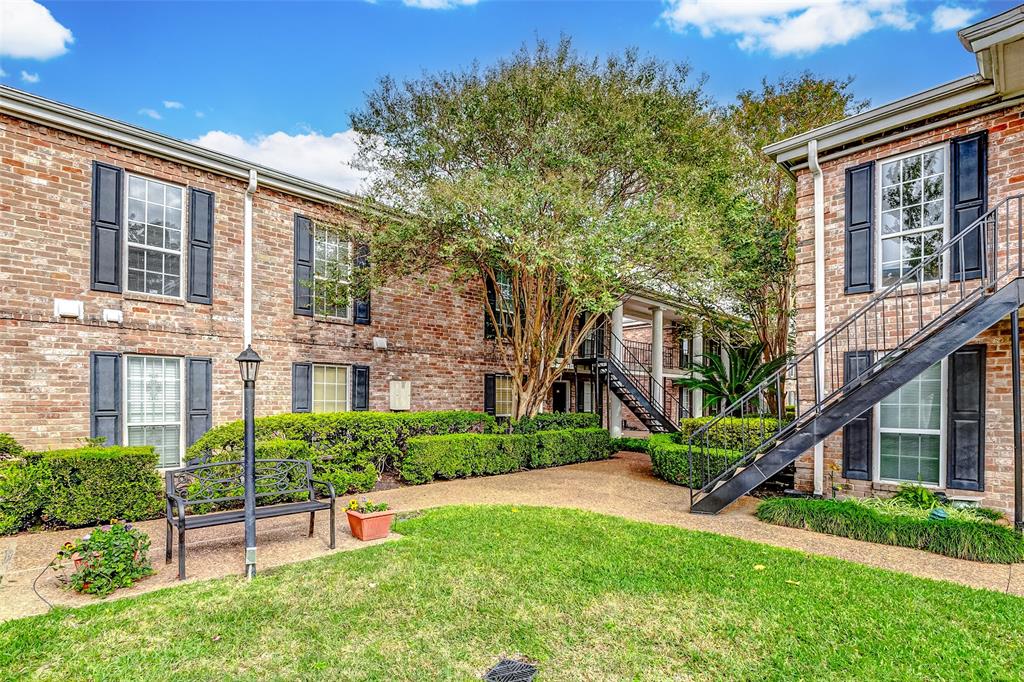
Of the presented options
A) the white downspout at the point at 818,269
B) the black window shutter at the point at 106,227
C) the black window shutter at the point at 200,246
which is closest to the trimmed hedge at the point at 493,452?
the black window shutter at the point at 200,246

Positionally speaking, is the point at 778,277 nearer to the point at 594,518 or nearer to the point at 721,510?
the point at 721,510

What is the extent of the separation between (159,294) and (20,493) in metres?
3.50

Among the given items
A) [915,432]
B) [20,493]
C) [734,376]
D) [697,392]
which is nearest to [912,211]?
[915,432]

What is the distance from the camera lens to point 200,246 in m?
9.34

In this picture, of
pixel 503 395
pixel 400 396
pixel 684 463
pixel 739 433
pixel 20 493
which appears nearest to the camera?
pixel 20 493

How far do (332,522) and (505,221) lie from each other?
18.6 ft

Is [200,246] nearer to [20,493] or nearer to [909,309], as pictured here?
[20,493]

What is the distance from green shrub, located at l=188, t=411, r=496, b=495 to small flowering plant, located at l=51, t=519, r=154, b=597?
304 cm

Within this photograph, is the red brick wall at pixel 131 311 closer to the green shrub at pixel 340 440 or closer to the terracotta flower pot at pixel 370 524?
the green shrub at pixel 340 440

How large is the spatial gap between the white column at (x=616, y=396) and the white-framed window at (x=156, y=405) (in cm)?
1129

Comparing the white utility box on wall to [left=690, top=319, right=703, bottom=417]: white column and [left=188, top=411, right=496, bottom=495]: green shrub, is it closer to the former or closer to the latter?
[left=188, top=411, right=496, bottom=495]: green shrub

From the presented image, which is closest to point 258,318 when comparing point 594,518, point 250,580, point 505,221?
point 505,221

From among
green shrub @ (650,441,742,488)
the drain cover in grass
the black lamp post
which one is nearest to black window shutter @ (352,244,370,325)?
the black lamp post

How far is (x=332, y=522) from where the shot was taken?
5840mm
